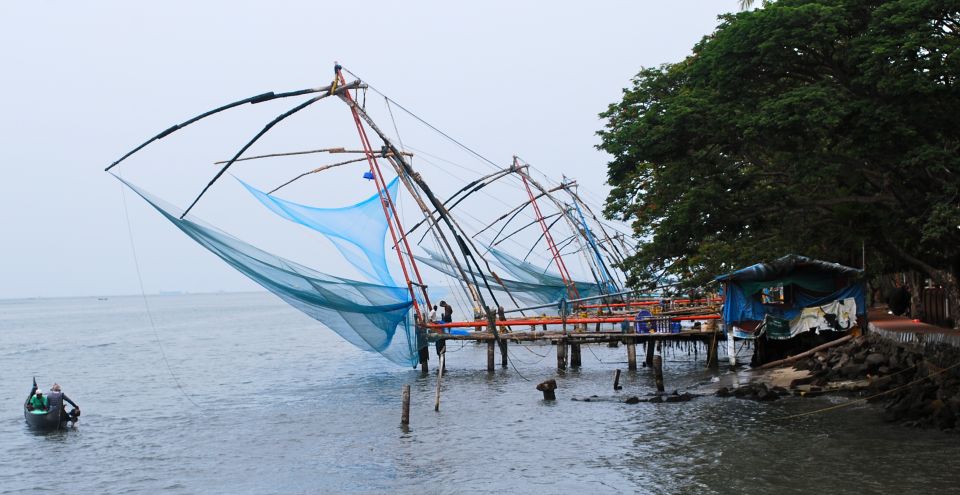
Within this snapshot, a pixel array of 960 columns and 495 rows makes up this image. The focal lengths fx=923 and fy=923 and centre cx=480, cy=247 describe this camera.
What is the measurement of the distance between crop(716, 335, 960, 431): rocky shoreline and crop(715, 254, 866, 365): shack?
1.95 feet

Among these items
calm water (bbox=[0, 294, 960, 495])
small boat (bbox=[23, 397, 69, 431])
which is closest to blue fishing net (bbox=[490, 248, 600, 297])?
calm water (bbox=[0, 294, 960, 495])

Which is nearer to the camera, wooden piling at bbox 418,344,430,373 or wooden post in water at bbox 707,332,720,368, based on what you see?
wooden post in water at bbox 707,332,720,368

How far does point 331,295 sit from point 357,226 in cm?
277

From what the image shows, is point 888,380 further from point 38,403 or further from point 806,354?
point 38,403

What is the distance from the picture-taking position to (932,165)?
35.8 feet

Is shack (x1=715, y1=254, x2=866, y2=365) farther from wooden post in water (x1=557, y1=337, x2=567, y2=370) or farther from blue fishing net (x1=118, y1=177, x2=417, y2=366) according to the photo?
blue fishing net (x1=118, y1=177, x2=417, y2=366)

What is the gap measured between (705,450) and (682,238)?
3.11m

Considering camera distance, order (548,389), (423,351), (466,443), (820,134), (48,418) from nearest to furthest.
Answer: (820,134)
(466,443)
(48,418)
(548,389)
(423,351)

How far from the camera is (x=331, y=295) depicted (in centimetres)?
1853

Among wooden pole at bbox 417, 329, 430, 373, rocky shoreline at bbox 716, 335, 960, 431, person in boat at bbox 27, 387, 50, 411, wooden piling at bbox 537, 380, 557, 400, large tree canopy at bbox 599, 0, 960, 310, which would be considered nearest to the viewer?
large tree canopy at bbox 599, 0, 960, 310

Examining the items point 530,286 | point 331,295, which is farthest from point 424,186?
point 530,286

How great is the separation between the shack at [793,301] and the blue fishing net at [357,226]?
7.73 m

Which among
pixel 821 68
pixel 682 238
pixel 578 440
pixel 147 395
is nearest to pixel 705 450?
pixel 578 440

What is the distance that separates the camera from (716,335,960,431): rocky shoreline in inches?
500
